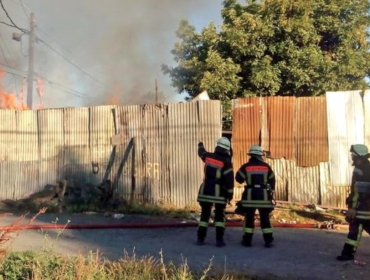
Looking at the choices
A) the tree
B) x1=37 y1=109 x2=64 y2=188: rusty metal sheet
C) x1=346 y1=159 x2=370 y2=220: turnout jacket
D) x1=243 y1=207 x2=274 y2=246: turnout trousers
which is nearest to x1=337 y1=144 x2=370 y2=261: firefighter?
x1=346 y1=159 x2=370 y2=220: turnout jacket

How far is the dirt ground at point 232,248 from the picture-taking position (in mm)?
6254

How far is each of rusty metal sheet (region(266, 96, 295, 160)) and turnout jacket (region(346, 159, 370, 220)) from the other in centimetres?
409

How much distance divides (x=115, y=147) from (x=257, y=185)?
16.6 feet

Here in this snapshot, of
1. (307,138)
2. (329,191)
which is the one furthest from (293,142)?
(329,191)

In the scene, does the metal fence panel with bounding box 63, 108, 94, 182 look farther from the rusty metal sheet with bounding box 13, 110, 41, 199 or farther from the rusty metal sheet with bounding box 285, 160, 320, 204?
the rusty metal sheet with bounding box 285, 160, 320, 204

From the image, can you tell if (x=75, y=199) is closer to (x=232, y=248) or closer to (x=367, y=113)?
(x=232, y=248)

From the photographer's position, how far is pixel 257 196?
26.0 feet

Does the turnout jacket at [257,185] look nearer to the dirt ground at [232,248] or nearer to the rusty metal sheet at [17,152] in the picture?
the dirt ground at [232,248]

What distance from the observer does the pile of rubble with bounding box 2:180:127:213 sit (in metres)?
11.6

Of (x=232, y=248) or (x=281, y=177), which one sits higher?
(x=281, y=177)

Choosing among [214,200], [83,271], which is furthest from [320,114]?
[83,271]

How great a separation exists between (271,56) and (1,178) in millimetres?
7674

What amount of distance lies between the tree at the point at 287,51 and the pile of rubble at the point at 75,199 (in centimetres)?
419

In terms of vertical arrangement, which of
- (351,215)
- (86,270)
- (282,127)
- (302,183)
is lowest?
(86,270)
